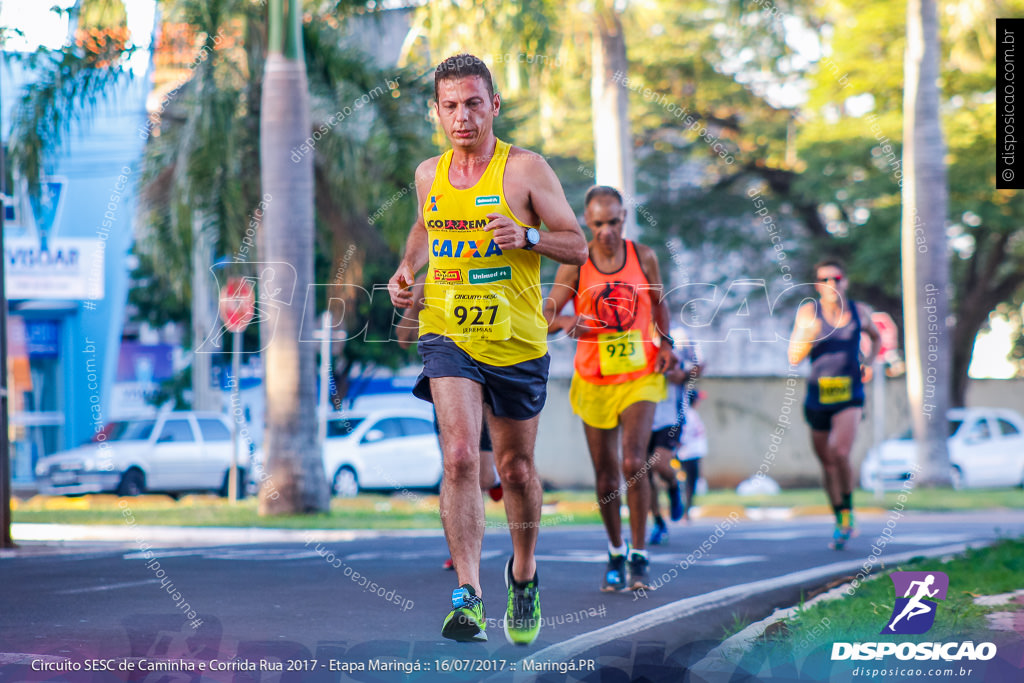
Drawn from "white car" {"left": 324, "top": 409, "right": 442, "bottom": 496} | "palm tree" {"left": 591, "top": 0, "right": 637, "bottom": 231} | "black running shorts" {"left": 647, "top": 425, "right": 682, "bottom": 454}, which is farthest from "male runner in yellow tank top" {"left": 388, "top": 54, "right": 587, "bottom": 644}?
"white car" {"left": 324, "top": 409, "right": 442, "bottom": 496}

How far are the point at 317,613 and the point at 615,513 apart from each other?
1702 millimetres

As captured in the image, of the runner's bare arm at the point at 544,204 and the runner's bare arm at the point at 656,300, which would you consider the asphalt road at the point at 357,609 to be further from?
the runner's bare arm at the point at 544,204

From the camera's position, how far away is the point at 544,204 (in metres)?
4.98

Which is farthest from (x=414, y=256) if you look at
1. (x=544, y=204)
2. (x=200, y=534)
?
(x=200, y=534)

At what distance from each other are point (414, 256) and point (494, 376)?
61 cm

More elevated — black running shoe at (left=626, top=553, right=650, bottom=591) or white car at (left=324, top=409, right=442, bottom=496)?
black running shoe at (left=626, top=553, right=650, bottom=591)

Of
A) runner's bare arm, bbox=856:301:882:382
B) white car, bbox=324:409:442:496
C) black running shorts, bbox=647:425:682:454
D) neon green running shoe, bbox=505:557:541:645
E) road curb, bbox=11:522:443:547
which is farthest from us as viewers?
white car, bbox=324:409:442:496

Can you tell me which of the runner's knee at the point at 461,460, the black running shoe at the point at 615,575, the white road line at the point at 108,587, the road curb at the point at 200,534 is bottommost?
the road curb at the point at 200,534

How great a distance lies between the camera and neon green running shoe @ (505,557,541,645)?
5.02m

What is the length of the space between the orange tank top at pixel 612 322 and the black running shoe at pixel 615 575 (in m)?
0.92

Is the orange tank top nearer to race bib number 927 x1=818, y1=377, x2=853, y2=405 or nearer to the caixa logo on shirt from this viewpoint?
the caixa logo on shirt

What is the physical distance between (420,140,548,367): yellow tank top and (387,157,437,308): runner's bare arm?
0.22 ft

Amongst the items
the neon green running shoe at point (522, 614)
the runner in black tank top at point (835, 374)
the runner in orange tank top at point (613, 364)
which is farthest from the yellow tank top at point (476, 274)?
the runner in black tank top at point (835, 374)

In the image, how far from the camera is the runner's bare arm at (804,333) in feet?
32.1
